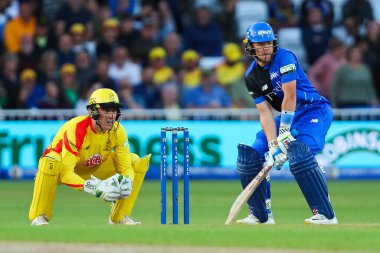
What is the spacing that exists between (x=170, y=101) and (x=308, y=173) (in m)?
9.54

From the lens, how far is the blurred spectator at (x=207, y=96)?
70.8ft

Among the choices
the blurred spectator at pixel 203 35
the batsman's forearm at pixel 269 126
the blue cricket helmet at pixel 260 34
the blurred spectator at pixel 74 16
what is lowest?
the batsman's forearm at pixel 269 126

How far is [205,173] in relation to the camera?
69.4ft

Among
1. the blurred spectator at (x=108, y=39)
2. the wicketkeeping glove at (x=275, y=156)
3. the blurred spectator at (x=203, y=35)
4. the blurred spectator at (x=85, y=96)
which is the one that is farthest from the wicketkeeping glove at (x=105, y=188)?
the blurred spectator at (x=203, y=35)

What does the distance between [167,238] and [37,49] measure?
1240 centimetres

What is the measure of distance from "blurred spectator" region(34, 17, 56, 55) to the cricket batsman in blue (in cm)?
1023

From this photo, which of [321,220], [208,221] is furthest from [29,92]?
[321,220]

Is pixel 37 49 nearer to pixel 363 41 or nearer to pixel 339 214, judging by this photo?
pixel 363 41

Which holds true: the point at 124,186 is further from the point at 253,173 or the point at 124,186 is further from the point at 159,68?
the point at 159,68

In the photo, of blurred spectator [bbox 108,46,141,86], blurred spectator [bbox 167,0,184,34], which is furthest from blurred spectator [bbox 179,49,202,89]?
blurred spectator [bbox 167,0,184,34]

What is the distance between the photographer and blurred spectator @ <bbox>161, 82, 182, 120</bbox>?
2122 cm

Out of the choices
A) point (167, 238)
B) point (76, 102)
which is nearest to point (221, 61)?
point (76, 102)

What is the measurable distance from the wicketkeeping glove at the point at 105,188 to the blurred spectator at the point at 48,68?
9682mm

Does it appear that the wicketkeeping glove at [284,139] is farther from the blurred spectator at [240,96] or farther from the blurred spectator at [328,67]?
the blurred spectator at [328,67]
